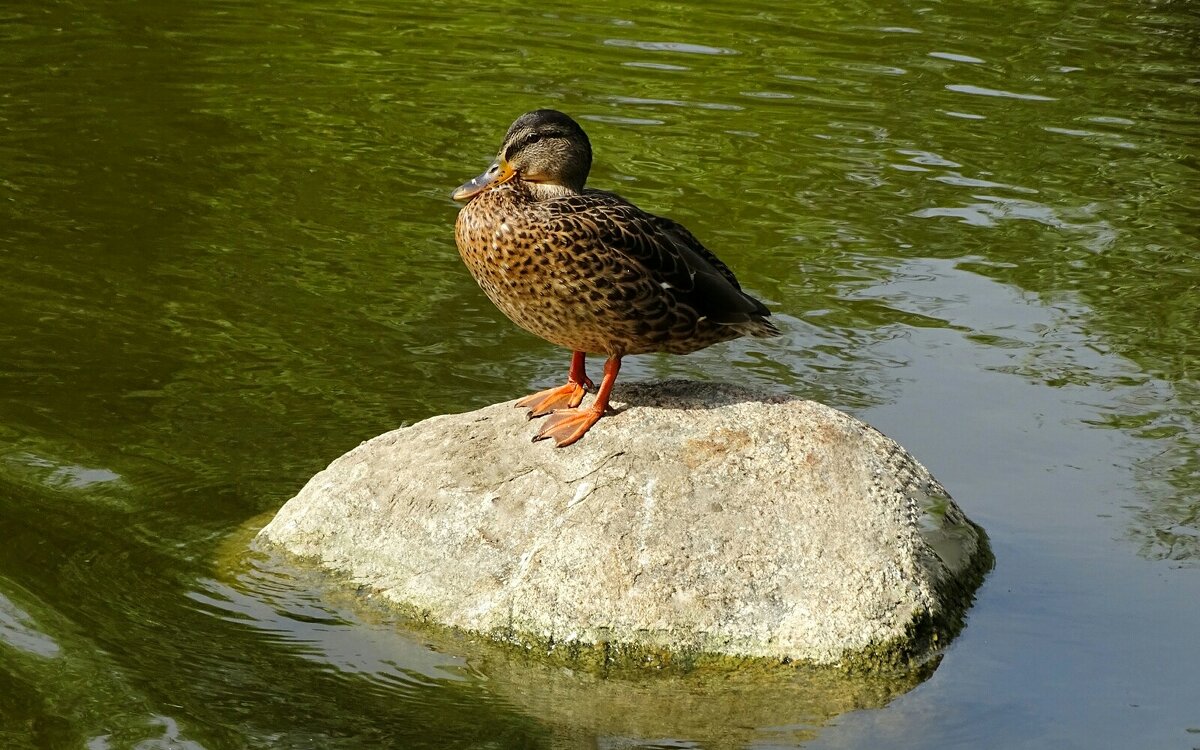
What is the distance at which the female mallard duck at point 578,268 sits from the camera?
→ 5.82m

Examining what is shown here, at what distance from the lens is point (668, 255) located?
5.97 m

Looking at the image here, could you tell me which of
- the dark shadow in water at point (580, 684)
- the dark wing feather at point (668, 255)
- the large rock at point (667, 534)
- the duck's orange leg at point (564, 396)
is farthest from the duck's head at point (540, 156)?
the dark shadow in water at point (580, 684)

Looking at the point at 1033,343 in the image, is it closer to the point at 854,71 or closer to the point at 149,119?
the point at 854,71

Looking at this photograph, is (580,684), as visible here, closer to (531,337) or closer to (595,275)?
(595,275)

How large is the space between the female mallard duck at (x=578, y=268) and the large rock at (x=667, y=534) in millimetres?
244

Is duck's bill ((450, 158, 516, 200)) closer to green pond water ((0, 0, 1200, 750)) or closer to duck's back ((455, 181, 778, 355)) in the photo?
duck's back ((455, 181, 778, 355))

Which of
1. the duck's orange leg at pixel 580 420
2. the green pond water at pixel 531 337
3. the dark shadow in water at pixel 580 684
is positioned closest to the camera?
the dark shadow in water at pixel 580 684

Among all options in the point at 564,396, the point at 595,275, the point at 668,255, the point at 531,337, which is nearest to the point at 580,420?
the point at 564,396

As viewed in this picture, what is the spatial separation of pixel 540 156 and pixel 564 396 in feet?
3.17

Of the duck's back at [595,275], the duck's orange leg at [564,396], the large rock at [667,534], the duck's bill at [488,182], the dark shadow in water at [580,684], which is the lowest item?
the dark shadow in water at [580,684]

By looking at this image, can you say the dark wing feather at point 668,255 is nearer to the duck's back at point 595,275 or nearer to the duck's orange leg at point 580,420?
the duck's back at point 595,275

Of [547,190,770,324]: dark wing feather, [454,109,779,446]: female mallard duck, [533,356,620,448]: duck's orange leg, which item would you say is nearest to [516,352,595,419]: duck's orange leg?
[454,109,779,446]: female mallard duck

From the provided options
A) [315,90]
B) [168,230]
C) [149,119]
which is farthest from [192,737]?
[315,90]

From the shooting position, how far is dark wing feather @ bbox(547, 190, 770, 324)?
19.3 ft
